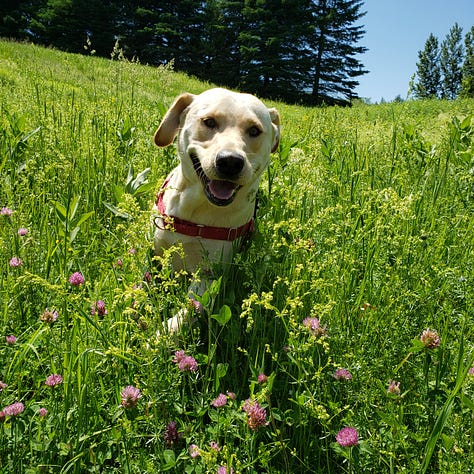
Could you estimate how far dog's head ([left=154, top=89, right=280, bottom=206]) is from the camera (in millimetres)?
2498

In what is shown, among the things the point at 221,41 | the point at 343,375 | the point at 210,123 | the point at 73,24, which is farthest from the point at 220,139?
the point at 221,41

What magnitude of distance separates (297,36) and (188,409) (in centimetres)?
4681

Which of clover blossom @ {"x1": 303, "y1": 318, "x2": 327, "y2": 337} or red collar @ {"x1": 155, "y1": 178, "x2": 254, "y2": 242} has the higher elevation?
red collar @ {"x1": 155, "y1": 178, "x2": 254, "y2": 242}

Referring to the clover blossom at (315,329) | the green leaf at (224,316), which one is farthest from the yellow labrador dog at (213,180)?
the clover blossom at (315,329)

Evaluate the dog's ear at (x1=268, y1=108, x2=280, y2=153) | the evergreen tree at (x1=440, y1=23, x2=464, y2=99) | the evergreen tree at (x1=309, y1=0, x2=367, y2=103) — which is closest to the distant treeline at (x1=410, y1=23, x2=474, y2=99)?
the evergreen tree at (x1=440, y1=23, x2=464, y2=99)

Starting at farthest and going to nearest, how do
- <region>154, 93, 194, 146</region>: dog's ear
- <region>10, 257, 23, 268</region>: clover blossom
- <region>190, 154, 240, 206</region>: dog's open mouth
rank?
<region>154, 93, 194, 146</region>: dog's ear, <region>190, 154, 240, 206</region>: dog's open mouth, <region>10, 257, 23, 268</region>: clover blossom

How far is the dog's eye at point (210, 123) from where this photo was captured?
281 cm

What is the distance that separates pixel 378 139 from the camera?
5047mm

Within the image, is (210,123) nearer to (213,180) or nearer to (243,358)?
(213,180)

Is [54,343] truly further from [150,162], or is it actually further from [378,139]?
[378,139]

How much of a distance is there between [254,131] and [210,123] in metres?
0.31

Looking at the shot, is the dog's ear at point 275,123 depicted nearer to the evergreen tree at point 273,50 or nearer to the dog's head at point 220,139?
the dog's head at point 220,139

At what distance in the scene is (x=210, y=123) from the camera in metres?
2.81

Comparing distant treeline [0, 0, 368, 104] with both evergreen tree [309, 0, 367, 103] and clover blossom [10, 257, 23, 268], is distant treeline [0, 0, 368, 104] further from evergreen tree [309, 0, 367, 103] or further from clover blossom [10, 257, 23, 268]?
clover blossom [10, 257, 23, 268]
